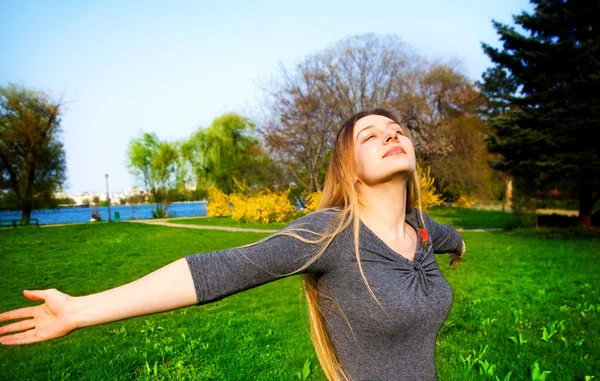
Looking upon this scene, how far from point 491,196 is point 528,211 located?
18421mm

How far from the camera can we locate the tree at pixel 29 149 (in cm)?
2847

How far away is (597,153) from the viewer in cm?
1291

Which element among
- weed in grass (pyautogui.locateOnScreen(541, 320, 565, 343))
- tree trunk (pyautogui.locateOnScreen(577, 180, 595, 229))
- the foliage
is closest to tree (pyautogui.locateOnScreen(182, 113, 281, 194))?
the foliage

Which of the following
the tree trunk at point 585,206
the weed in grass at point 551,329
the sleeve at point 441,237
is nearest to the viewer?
A: the sleeve at point 441,237

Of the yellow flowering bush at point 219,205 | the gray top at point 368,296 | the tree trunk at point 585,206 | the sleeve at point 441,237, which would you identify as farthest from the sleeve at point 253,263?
the yellow flowering bush at point 219,205

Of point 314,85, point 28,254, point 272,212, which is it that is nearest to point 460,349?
point 28,254

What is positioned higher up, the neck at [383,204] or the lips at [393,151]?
the lips at [393,151]

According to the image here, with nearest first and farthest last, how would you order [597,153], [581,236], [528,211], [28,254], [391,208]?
[391,208] → [28,254] → [597,153] → [581,236] → [528,211]

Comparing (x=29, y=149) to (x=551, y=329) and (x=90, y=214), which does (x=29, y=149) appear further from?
(x=551, y=329)

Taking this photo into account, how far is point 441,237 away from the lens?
2.35m

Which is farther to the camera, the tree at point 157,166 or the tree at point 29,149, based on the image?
the tree at point 157,166

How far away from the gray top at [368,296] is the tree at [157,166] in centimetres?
4013

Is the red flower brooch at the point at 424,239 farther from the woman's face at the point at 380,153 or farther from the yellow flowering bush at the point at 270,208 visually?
the yellow flowering bush at the point at 270,208

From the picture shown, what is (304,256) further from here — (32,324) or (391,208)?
(32,324)
